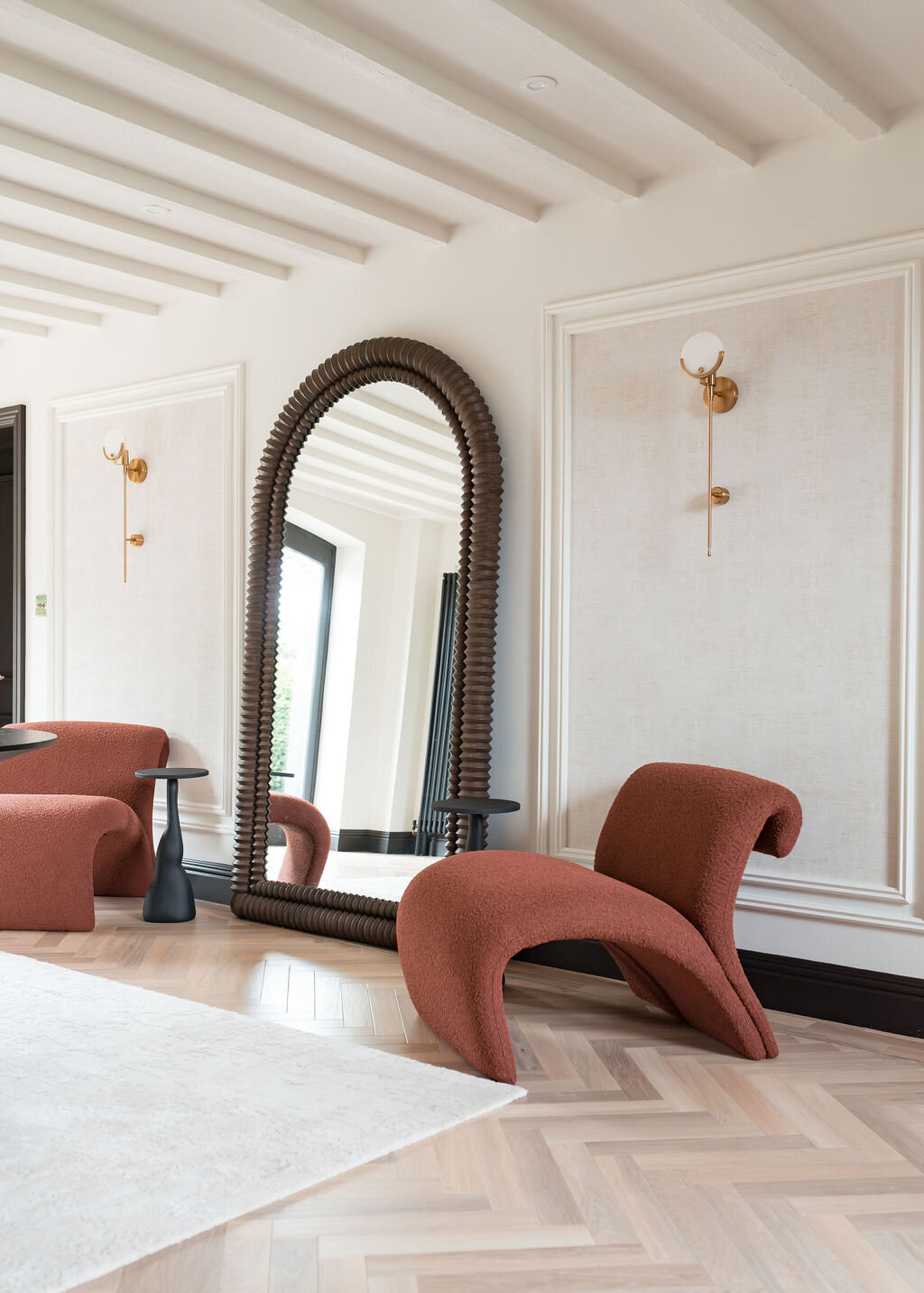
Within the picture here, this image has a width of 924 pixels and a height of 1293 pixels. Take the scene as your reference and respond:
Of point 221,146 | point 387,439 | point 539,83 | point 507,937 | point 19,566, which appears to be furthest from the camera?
point 19,566

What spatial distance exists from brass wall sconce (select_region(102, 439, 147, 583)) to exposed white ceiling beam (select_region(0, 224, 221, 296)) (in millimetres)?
797

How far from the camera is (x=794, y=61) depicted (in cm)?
289

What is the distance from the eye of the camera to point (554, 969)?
3.91 m

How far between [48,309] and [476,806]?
10.4 feet

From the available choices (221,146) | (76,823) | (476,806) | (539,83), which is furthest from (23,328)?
(476,806)

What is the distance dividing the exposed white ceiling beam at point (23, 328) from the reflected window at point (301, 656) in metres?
1.95

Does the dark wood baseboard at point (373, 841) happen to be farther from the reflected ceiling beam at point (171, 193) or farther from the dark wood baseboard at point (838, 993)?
the reflected ceiling beam at point (171, 193)

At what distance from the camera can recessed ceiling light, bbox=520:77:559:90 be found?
10.2 feet

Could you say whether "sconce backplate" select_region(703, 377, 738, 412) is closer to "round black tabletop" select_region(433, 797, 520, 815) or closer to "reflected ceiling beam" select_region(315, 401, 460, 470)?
"reflected ceiling beam" select_region(315, 401, 460, 470)

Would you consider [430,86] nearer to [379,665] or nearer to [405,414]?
[405,414]

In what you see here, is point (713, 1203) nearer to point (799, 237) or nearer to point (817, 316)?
point (817, 316)

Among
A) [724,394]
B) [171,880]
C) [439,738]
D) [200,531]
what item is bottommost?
[171,880]

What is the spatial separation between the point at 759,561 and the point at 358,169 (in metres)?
1.83

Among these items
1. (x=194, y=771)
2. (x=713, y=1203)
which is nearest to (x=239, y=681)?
(x=194, y=771)
